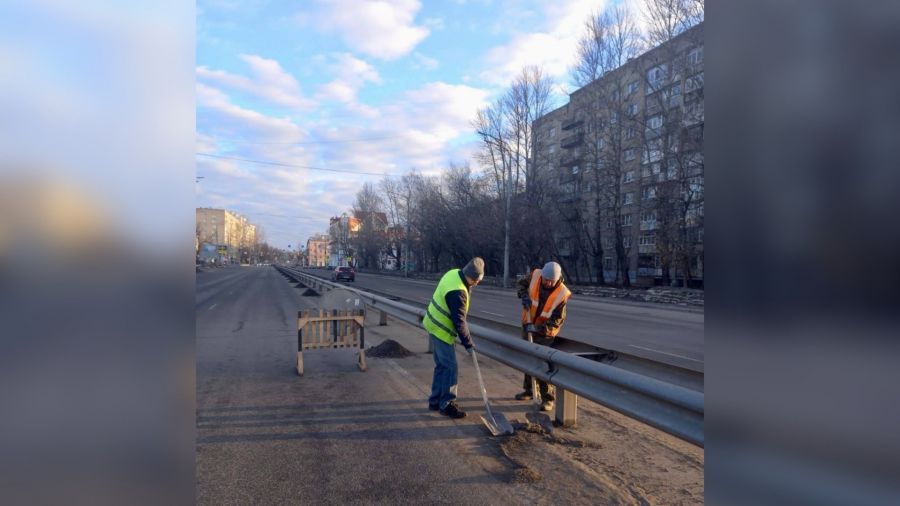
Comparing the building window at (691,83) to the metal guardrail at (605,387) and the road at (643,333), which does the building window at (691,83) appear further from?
the metal guardrail at (605,387)

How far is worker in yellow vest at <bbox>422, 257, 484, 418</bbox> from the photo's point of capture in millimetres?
5906

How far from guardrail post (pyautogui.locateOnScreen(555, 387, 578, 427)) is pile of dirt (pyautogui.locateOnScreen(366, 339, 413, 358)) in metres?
4.42

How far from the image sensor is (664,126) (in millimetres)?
34062

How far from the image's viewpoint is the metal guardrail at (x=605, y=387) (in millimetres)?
3424

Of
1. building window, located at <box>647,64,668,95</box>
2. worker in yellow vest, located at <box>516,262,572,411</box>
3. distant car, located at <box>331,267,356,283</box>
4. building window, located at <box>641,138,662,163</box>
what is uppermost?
building window, located at <box>647,64,668,95</box>

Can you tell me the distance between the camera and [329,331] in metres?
8.60

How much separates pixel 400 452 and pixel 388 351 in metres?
5.08

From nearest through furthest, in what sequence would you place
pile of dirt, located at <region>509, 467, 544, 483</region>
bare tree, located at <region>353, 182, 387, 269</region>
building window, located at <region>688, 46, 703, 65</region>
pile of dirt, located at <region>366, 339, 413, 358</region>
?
pile of dirt, located at <region>509, 467, 544, 483</region>, building window, located at <region>688, 46, 703, 65</region>, pile of dirt, located at <region>366, 339, 413, 358</region>, bare tree, located at <region>353, 182, 387, 269</region>

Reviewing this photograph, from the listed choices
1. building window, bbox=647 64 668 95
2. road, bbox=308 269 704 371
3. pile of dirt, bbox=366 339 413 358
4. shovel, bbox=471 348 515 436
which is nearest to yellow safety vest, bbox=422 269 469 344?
shovel, bbox=471 348 515 436

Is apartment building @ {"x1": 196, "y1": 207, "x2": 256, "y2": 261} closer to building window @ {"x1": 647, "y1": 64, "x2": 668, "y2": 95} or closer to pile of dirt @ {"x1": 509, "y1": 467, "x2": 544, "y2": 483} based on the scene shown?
pile of dirt @ {"x1": 509, "y1": 467, "x2": 544, "y2": 483}

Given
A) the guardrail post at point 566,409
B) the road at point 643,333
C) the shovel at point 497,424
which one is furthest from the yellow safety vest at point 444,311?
the road at point 643,333

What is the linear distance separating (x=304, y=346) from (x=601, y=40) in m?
38.0

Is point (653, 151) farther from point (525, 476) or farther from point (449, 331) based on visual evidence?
point (525, 476)
